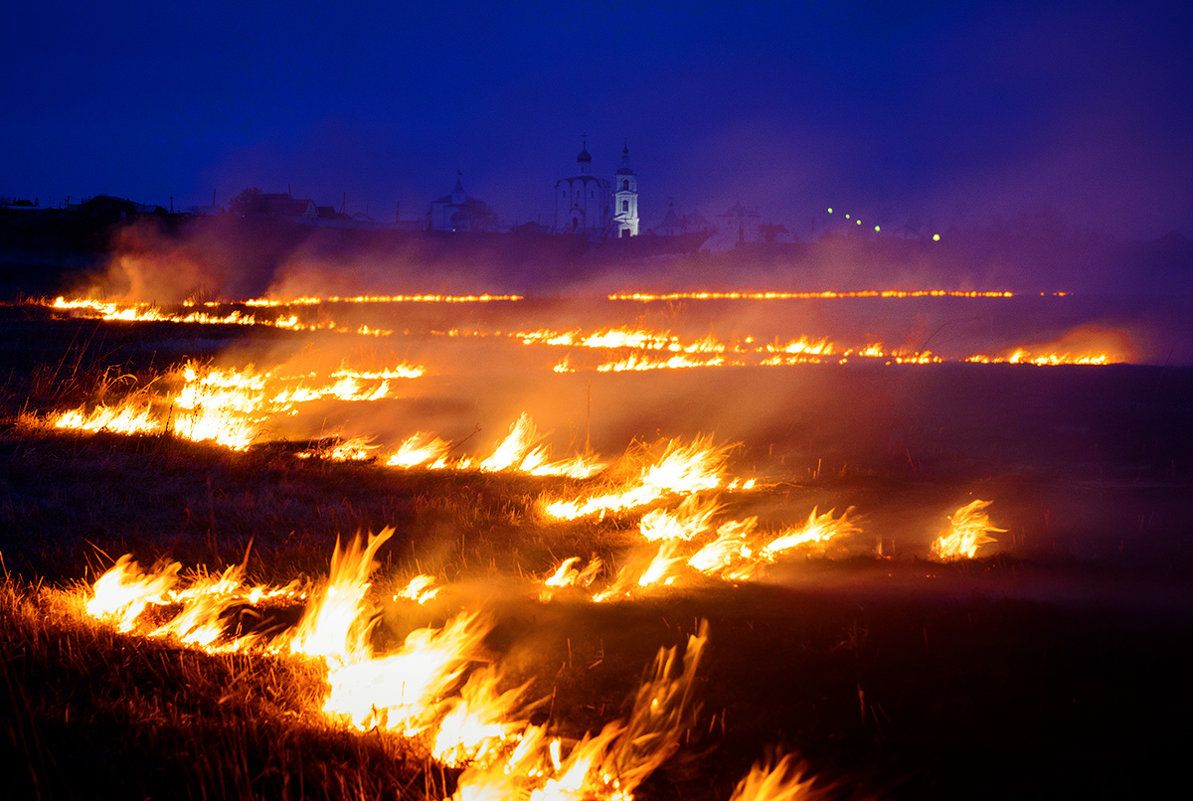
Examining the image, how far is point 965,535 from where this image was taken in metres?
8.21

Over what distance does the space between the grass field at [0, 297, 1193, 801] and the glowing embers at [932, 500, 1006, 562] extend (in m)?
0.23

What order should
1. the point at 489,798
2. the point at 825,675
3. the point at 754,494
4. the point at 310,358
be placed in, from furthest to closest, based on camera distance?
the point at 310,358 < the point at 754,494 < the point at 825,675 < the point at 489,798

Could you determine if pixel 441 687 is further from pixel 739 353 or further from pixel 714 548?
pixel 739 353

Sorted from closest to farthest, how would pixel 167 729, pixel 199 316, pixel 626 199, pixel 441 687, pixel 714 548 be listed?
pixel 167 729
pixel 441 687
pixel 714 548
pixel 199 316
pixel 626 199

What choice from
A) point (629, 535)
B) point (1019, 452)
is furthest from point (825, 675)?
point (1019, 452)

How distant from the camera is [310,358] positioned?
2200cm

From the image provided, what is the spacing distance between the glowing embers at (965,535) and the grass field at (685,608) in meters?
0.23

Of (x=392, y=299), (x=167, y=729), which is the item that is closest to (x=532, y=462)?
(x=167, y=729)

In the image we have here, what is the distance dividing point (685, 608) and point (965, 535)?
346 cm

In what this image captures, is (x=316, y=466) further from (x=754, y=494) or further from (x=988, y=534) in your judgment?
(x=988, y=534)

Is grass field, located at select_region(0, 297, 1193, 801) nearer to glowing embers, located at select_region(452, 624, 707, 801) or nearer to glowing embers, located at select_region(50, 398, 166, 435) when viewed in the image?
glowing embers, located at select_region(452, 624, 707, 801)

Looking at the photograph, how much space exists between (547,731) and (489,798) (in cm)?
93

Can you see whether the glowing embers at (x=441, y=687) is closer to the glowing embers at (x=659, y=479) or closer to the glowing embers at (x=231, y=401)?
the glowing embers at (x=659, y=479)

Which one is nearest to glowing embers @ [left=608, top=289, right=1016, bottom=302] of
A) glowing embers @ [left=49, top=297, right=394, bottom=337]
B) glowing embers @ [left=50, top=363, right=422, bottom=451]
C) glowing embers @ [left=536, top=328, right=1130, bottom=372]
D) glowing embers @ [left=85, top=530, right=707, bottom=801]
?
glowing embers @ [left=536, top=328, right=1130, bottom=372]
